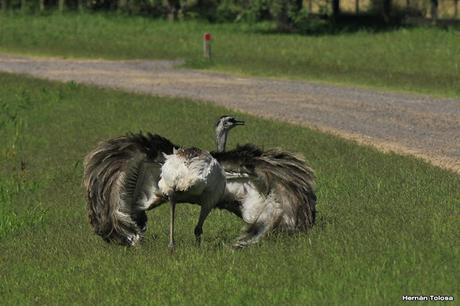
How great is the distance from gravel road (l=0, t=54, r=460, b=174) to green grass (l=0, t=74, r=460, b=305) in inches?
75.5

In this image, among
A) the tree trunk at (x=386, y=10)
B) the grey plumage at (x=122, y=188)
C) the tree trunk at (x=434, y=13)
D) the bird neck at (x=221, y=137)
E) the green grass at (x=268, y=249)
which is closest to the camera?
the green grass at (x=268, y=249)

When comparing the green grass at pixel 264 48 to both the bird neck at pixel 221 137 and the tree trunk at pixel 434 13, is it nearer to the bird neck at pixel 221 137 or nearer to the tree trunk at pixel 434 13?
the tree trunk at pixel 434 13

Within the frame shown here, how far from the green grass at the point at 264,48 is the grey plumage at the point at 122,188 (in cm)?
1946

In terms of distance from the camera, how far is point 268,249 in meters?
10.4

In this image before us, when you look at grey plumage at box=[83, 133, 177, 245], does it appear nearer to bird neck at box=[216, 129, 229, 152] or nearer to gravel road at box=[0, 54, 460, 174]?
bird neck at box=[216, 129, 229, 152]

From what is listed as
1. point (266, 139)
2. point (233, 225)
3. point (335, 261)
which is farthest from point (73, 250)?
point (266, 139)

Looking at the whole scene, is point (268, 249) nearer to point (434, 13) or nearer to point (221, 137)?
point (221, 137)

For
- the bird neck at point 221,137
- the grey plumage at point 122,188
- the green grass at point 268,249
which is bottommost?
the green grass at point 268,249

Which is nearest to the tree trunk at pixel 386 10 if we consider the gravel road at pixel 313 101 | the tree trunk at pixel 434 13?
the tree trunk at pixel 434 13

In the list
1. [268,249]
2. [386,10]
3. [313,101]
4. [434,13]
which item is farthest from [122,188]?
[386,10]

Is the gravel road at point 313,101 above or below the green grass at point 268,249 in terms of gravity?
below

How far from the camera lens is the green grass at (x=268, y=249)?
29.3ft

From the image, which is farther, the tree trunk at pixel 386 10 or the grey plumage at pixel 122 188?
the tree trunk at pixel 386 10

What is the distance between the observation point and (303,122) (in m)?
23.9
